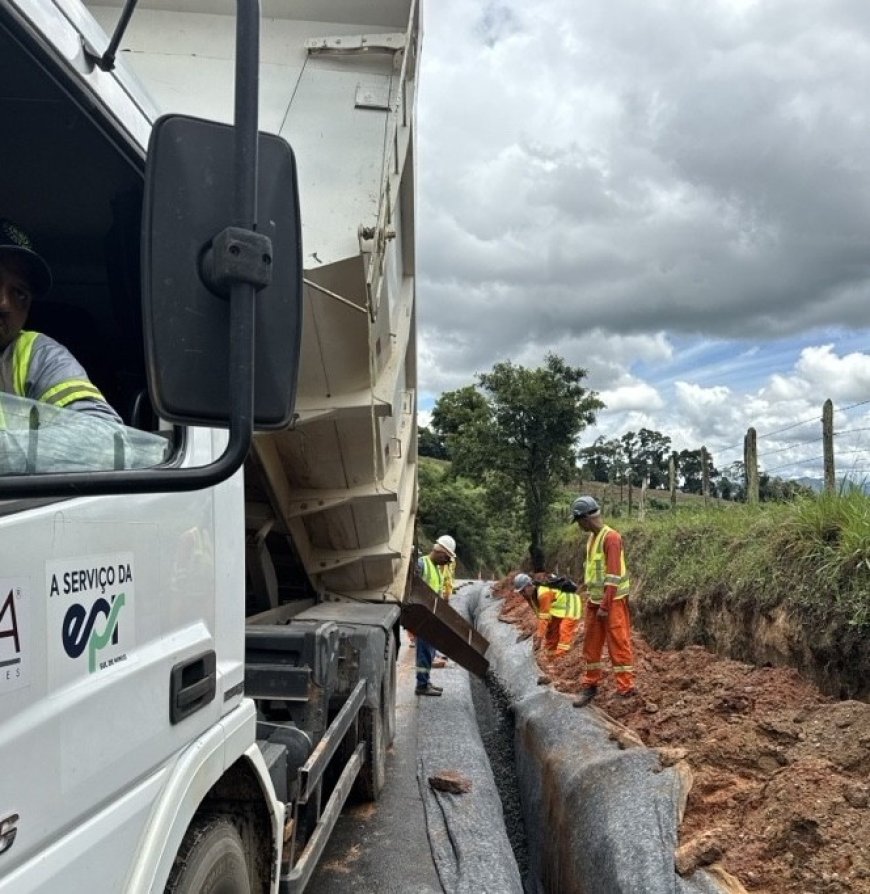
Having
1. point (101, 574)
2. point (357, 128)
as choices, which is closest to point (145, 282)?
point (101, 574)

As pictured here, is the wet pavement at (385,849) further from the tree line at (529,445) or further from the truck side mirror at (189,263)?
the tree line at (529,445)

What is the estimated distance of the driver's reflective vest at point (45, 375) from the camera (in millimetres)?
1424

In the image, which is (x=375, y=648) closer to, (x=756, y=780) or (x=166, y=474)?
(x=756, y=780)

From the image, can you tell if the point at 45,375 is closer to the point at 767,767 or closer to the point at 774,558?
the point at 767,767

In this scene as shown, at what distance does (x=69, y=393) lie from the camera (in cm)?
146

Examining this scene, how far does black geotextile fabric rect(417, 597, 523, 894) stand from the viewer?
371 cm

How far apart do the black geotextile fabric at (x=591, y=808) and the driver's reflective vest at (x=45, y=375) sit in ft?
9.38

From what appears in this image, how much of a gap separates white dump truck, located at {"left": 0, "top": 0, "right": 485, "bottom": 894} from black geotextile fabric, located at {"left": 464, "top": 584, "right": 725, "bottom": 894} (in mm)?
1254

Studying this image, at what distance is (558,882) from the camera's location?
4.16 metres

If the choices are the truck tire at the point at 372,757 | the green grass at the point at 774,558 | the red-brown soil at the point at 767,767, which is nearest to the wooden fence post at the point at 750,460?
the green grass at the point at 774,558

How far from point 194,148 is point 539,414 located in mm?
17457

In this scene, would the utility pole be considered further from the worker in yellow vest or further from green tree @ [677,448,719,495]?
the worker in yellow vest

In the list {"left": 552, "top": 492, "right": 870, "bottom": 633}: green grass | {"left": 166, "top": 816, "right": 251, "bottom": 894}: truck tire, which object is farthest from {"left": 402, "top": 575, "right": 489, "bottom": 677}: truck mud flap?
{"left": 166, "top": 816, "right": 251, "bottom": 894}: truck tire

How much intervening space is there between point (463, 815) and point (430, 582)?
14.7ft
